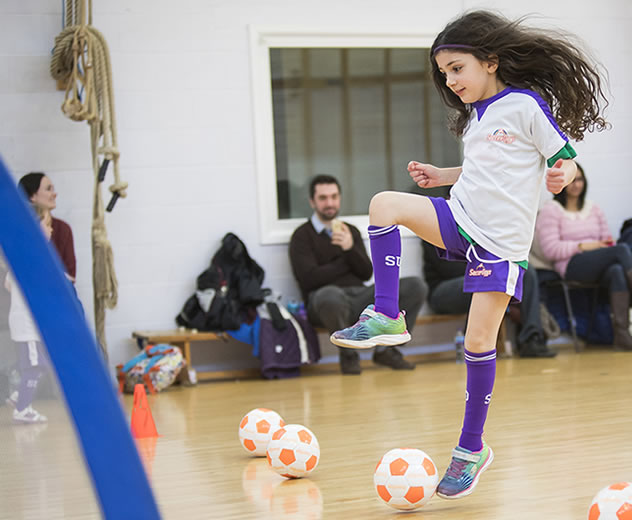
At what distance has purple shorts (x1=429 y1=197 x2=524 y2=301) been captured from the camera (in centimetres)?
211

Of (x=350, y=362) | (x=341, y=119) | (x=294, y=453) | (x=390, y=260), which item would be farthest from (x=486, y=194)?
(x=341, y=119)

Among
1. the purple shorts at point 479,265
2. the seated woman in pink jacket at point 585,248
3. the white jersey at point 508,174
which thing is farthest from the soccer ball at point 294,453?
the seated woman in pink jacket at point 585,248

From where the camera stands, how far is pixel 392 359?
18.0 ft

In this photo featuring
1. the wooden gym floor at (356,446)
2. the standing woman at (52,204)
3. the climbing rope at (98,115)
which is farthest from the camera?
Answer: the standing woman at (52,204)

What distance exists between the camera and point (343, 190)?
600 centimetres

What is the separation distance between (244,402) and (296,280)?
1.40 meters

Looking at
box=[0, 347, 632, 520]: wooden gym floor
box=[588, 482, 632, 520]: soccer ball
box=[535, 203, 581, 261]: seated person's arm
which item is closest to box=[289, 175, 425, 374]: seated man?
box=[0, 347, 632, 520]: wooden gym floor

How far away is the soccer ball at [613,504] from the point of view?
69.6 inches

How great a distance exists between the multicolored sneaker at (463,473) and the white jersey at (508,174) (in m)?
0.54

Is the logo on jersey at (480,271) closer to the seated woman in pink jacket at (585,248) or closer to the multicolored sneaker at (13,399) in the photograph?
the multicolored sneaker at (13,399)

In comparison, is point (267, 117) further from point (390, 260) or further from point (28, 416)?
point (28, 416)

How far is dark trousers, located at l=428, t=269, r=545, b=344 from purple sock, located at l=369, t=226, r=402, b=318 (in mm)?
3551

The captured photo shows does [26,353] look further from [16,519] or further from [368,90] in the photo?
[368,90]

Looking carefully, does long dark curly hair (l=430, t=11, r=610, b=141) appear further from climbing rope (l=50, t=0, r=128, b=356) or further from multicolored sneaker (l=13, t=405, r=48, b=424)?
climbing rope (l=50, t=0, r=128, b=356)
